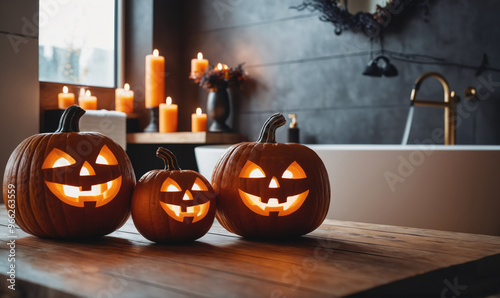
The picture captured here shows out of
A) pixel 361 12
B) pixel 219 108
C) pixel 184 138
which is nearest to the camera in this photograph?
pixel 361 12

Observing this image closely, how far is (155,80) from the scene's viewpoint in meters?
3.15

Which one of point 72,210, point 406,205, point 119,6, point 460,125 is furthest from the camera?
point 119,6

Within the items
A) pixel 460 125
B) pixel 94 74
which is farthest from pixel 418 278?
pixel 94 74

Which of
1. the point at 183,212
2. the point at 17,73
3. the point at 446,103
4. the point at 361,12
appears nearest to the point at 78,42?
the point at 17,73

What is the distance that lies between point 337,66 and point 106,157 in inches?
78.2

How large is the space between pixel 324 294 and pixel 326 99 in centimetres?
231

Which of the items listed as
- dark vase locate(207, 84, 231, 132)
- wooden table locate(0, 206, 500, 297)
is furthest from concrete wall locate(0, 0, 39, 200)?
wooden table locate(0, 206, 500, 297)

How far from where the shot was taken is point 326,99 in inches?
115

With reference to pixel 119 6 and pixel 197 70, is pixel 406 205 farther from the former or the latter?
pixel 119 6

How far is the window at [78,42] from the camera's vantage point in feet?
9.83

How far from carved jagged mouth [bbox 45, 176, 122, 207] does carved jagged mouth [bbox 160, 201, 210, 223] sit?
0.40 feet

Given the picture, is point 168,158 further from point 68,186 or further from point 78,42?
point 78,42

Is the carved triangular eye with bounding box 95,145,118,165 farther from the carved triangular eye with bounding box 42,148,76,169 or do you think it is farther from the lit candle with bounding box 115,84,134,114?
the lit candle with bounding box 115,84,134,114

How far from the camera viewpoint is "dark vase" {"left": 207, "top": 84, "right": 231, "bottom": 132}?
3.11m
